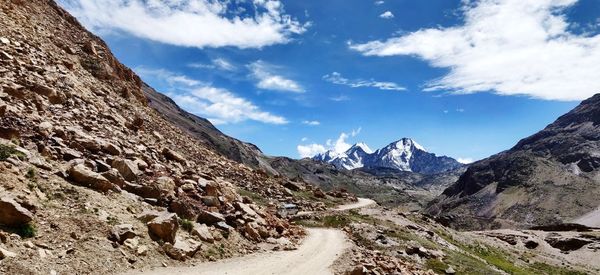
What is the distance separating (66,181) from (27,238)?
722 cm

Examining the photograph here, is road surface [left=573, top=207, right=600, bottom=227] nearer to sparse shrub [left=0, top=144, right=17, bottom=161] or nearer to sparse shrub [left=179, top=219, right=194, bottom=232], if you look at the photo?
sparse shrub [left=179, top=219, right=194, bottom=232]

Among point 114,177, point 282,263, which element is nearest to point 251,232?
point 282,263

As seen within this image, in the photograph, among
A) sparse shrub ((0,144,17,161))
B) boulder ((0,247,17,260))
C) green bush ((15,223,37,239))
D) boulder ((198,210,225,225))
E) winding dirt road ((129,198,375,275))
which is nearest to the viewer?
boulder ((0,247,17,260))

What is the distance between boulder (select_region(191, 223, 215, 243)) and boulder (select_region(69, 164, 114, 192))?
20.7 ft

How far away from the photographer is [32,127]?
3300 cm

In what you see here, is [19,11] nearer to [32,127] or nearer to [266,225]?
[32,127]

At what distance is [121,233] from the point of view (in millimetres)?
26250

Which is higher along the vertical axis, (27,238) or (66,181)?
(66,181)

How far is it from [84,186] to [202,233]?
8192mm

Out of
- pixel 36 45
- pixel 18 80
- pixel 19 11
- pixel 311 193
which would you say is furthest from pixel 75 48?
pixel 311 193

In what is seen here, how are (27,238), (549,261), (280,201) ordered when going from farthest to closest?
(549,261) < (280,201) < (27,238)

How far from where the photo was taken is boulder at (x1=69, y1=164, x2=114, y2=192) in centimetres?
2944

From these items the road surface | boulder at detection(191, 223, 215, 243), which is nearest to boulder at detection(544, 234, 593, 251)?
the road surface

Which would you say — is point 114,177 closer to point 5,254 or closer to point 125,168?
point 125,168
